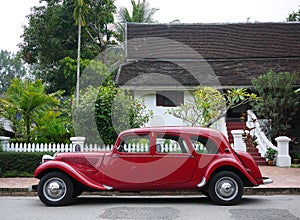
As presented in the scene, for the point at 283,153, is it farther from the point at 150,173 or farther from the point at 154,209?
the point at 154,209

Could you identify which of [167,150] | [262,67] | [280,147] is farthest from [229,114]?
Result: [167,150]

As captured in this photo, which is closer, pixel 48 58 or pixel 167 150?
pixel 167 150

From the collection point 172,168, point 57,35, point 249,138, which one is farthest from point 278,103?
point 57,35

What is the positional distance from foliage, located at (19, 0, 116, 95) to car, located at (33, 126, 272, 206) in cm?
2432

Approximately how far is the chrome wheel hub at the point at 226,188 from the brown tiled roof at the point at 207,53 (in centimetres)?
1272

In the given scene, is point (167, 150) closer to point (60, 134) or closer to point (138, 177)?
point (138, 177)

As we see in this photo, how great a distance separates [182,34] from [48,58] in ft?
41.2

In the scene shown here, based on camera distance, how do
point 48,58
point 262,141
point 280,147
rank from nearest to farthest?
point 280,147 < point 262,141 < point 48,58

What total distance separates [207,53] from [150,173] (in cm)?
1744

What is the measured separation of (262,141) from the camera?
1592cm

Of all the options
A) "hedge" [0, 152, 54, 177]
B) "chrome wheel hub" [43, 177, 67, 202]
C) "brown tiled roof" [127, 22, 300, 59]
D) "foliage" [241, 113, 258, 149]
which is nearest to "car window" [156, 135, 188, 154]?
"chrome wheel hub" [43, 177, 67, 202]

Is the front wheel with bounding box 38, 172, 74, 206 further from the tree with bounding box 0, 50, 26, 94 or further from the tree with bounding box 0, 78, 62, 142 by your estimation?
the tree with bounding box 0, 50, 26, 94

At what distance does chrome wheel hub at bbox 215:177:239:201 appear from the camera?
25.5 feet

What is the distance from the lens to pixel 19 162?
12.7m
